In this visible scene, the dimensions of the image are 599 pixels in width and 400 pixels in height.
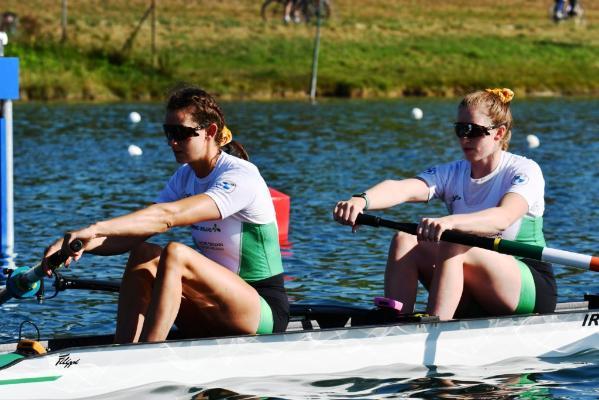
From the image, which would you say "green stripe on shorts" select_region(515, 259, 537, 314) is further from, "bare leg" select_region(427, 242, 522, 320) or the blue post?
the blue post

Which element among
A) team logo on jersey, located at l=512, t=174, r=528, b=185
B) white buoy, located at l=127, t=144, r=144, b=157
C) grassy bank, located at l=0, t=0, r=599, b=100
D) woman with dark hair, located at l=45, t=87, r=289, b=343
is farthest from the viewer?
grassy bank, located at l=0, t=0, r=599, b=100

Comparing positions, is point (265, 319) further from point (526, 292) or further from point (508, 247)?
point (526, 292)

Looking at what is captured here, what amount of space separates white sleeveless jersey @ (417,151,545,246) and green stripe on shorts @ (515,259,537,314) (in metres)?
0.22

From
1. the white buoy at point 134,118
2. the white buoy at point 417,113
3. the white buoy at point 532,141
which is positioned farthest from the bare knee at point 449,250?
the white buoy at point 417,113

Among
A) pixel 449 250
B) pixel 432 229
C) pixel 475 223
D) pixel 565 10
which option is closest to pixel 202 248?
pixel 432 229

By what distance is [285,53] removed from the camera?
4594 cm

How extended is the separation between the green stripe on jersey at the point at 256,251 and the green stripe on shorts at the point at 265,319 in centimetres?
18

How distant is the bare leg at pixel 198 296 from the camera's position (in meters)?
7.64

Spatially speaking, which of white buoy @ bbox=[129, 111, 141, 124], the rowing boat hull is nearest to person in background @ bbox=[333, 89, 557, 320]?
the rowing boat hull

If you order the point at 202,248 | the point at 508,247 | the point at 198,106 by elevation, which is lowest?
the point at 202,248

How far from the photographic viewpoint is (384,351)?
850 cm

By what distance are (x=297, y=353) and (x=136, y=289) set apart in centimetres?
106

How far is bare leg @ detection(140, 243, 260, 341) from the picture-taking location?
301 inches

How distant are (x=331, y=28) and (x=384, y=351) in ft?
143
